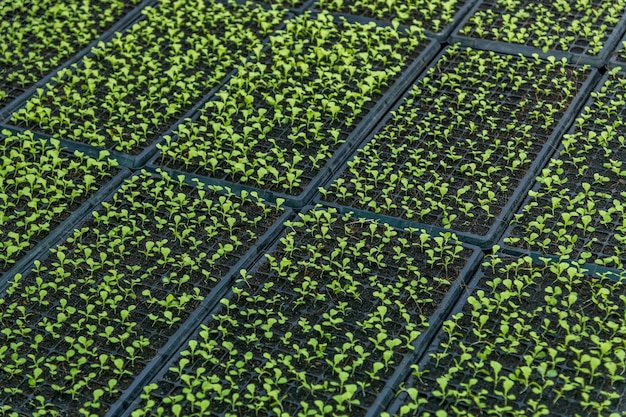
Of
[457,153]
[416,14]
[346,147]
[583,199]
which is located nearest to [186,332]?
[346,147]

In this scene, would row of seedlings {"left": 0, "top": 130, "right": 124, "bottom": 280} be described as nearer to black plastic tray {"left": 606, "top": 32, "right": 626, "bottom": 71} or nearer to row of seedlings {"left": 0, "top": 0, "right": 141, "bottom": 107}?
row of seedlings {"left": 0, "top": 0, "right": 141, "bottom": 107}

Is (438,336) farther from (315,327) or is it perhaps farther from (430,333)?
(315,327)

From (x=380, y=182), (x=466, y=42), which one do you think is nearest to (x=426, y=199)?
(x=380, y=182)

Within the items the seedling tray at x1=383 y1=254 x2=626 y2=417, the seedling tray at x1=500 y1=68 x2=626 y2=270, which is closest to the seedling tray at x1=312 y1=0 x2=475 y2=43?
the seedling tray at x1=500 y1=68 x2=626 y2=270

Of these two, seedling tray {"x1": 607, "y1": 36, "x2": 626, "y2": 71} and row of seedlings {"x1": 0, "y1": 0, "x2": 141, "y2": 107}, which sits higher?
seedling tray {"x1": 607, "y1": 36, "x2": 626, "y2": 71}

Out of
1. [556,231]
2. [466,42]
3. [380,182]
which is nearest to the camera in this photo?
[556,231]

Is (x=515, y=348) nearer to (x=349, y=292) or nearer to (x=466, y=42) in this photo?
(x=349, y=292)
